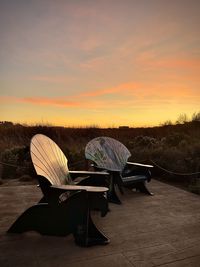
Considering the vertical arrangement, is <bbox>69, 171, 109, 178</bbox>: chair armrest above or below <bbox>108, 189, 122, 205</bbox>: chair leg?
above

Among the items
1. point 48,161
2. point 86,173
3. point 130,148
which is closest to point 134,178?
point 86,173

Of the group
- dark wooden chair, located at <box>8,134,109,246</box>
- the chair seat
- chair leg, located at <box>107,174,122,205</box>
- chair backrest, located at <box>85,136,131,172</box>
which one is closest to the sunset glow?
chair backrest, located at <box>85,136,131,172</box>

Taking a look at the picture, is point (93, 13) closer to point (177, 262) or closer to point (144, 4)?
point (144, 4)

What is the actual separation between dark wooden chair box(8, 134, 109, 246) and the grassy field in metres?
2.71

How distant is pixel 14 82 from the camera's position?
6535mm

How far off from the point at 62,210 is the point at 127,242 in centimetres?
74

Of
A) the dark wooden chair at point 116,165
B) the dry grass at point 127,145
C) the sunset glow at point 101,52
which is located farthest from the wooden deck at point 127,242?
the sunset glow at point 101,52

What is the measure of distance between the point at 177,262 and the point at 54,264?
1063 mm

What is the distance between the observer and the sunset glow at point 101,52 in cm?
538

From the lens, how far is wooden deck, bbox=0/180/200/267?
2.23 meters

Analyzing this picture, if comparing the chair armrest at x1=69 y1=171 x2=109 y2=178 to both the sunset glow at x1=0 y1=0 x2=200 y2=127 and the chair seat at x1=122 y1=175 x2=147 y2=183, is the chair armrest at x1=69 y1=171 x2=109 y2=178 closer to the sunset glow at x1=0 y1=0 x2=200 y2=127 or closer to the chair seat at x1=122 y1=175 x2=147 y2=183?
the chair seat at x1=122 y1=175 x2=147 y2=183

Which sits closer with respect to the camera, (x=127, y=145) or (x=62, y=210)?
(x=62, y=210)

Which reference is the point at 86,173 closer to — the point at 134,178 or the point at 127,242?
the point at 127,242

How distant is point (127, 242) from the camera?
259 centimetres
